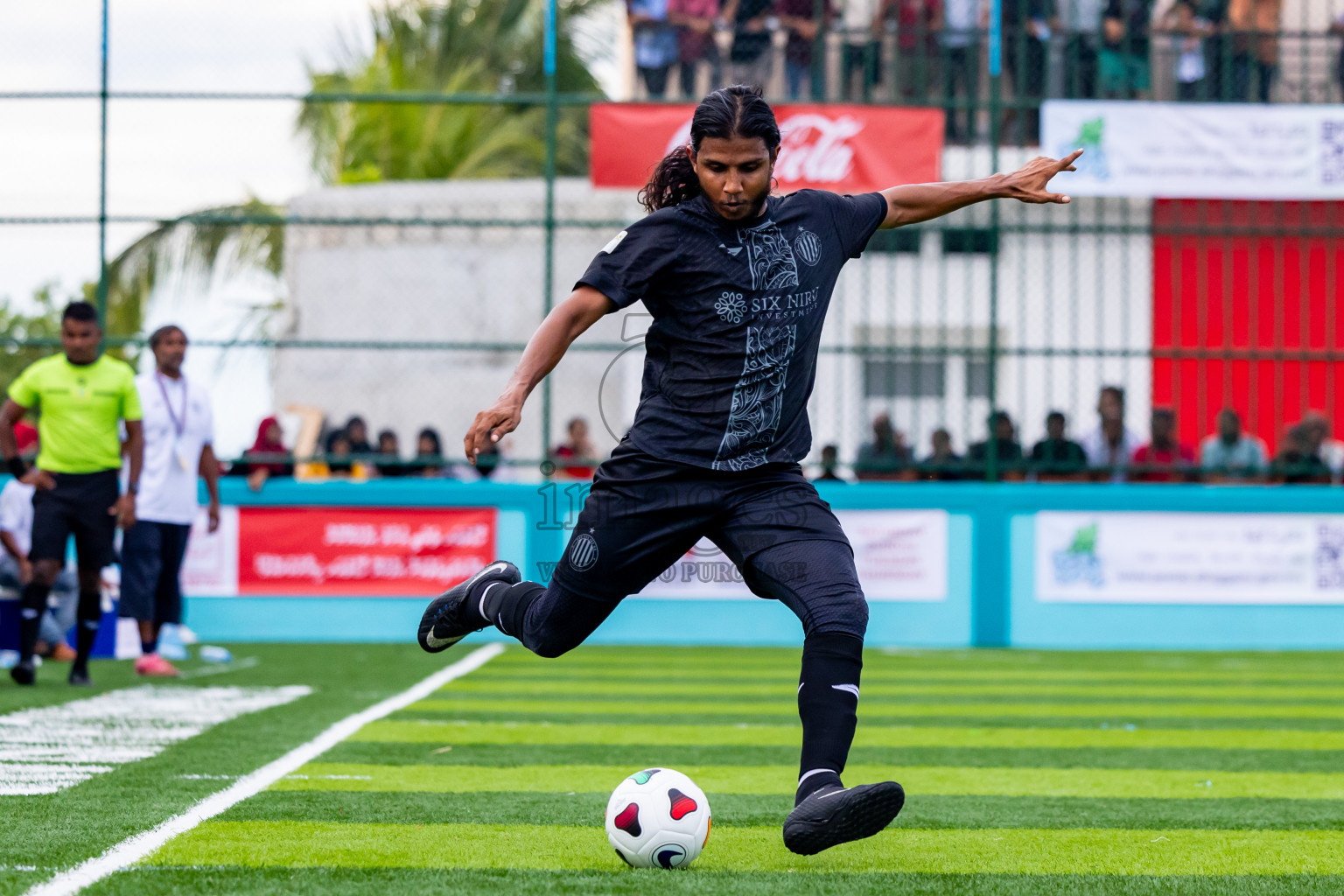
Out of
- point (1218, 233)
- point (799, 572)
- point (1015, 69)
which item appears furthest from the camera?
A: point (1015, 69)

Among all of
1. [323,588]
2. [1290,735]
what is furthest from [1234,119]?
[323,588]

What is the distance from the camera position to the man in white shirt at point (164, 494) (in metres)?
9.62

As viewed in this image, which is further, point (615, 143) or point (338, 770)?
point (615, 143)

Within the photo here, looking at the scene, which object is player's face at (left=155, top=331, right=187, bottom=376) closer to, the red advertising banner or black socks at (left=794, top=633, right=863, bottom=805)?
the red advertising banner

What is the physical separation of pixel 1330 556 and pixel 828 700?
1027cm

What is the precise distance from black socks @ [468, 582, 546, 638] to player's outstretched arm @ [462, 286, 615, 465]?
619 mm

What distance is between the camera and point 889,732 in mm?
7574

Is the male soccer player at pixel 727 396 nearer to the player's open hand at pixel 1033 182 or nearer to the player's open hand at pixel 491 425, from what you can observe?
the player's open hand at pixel 491 425

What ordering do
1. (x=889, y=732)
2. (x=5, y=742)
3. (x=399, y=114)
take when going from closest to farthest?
1. (x=5, y=742)
2. (x=889, y=732)
3. (x=399, y=114)

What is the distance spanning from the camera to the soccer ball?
4.07 meters

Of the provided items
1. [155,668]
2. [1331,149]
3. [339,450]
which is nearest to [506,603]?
[155,668]

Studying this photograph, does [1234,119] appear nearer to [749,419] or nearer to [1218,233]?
[1218,233]

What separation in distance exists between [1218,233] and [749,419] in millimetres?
10364

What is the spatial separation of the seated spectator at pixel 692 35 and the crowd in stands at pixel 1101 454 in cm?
409
